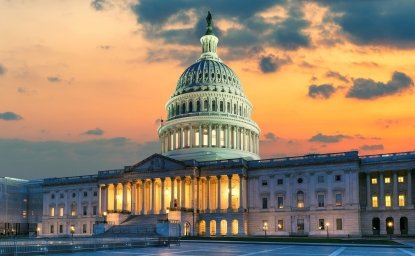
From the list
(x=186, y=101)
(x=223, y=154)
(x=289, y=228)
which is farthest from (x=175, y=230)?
(x=186, y=101)

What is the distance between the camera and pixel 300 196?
404ft

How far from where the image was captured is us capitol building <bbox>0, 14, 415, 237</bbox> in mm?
116375

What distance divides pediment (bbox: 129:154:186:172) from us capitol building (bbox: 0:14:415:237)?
0.86ft

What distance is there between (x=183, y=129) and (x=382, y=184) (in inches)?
2293

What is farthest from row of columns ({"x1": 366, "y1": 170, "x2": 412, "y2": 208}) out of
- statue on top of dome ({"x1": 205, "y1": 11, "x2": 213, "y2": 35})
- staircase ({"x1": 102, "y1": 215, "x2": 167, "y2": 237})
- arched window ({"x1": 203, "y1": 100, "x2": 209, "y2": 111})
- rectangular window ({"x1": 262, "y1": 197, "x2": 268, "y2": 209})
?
statue on top of dome ({"x1": 205, "y1": 11, "x2": 213, "y2": 35})

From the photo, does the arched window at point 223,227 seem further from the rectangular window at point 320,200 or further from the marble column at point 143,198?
the rectangular window at point 320,200

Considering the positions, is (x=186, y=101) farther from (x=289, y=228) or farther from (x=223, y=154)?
(x=289, y=228)

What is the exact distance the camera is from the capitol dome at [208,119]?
496ft

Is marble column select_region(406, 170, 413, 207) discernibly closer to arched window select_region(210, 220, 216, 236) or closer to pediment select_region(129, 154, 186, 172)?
arched window select_region(210, 220, 216, 236)

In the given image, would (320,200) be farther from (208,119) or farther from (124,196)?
(124,196)

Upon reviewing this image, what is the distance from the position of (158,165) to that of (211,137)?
24.1 m

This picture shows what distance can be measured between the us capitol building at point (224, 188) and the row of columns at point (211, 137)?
0.28 meters

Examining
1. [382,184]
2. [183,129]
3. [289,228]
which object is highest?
[183,129]

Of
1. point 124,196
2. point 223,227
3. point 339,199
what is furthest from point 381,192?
point 124,196
